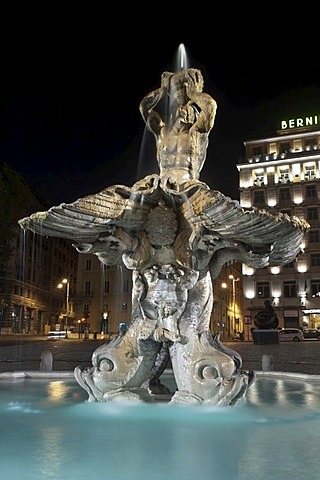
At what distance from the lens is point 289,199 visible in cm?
5719

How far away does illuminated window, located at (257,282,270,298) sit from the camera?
54906mm

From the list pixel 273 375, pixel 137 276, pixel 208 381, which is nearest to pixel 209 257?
pixel 137 276

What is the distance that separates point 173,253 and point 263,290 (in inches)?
2009

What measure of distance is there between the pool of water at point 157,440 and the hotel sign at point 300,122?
6085 centimetres

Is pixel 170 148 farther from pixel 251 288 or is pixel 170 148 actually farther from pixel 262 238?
pixel 251 288

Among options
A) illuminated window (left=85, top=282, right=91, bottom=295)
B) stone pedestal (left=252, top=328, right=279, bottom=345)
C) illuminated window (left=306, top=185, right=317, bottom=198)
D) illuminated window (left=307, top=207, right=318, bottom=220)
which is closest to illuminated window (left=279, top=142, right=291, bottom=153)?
illuminated window (left=306, top=185, right=317, bottom=198)

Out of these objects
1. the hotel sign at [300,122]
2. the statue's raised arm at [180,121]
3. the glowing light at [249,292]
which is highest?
the hotel sign at [300,122]

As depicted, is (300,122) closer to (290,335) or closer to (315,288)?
(315,288)

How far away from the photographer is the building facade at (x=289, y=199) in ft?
175

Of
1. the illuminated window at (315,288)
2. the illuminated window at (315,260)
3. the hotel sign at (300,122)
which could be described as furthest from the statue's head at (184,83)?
the hotel sign at (300,122)

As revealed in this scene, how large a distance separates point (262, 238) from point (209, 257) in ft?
2.57

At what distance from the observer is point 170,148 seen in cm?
631

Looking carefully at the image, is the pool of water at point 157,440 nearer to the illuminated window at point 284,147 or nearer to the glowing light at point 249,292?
the glowing light at point 249,292

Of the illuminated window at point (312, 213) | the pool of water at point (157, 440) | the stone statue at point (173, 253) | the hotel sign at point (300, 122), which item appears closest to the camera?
the pool of water at point (157, 440)
